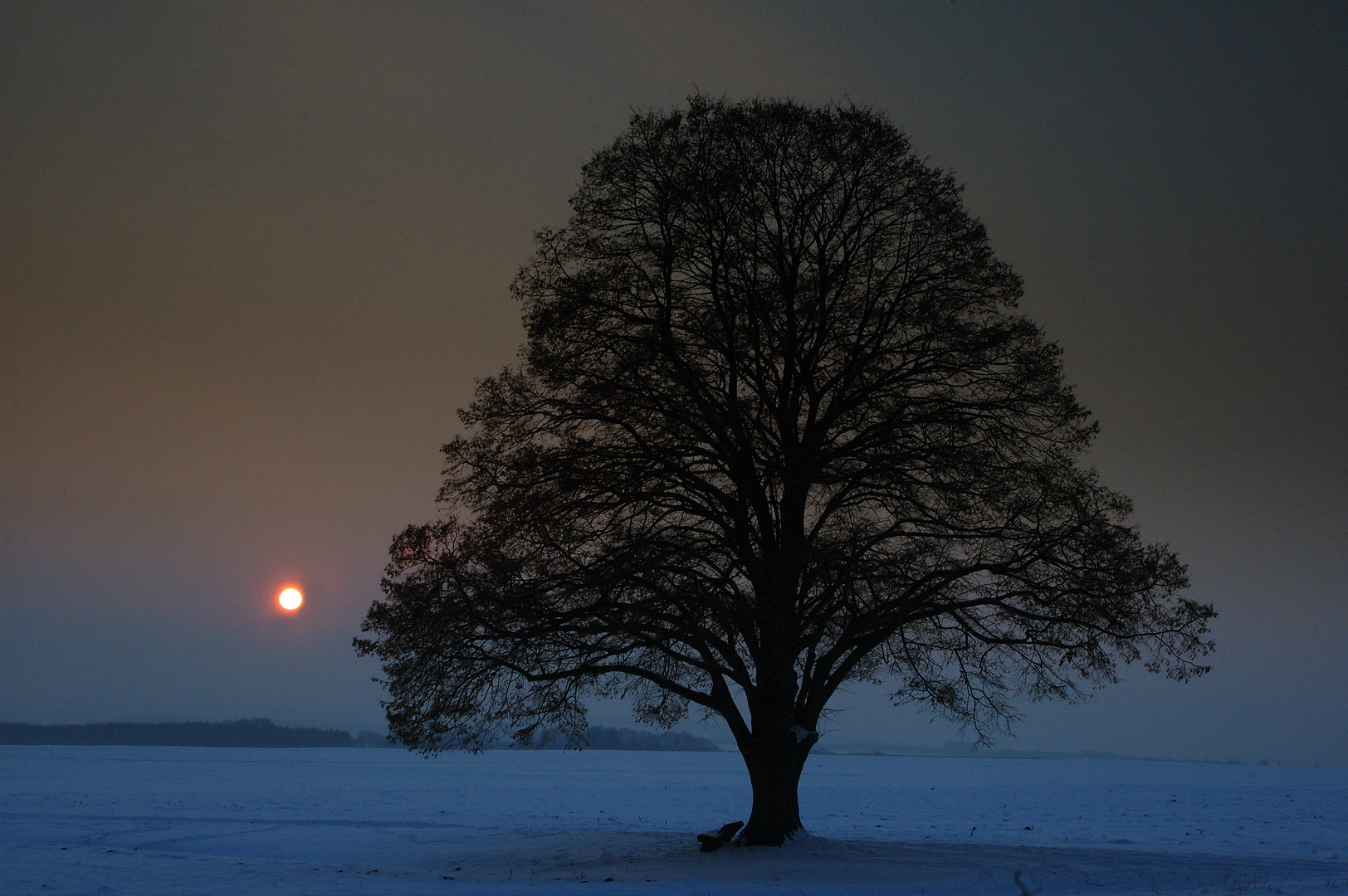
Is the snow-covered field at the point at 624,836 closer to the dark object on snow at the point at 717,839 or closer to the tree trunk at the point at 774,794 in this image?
the dark object on snow at the point at 717,839

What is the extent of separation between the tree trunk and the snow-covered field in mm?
443

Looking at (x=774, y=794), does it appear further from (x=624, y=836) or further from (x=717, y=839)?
(x=624, y=836)

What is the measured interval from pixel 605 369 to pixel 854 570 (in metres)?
5.05

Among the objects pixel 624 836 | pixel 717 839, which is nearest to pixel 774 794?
pixel 717 839

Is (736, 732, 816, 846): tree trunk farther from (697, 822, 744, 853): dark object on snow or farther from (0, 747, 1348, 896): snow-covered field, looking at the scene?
(0, 747, 1348, 896): snow-covered field

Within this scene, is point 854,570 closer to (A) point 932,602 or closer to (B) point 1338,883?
(A) point 932,602

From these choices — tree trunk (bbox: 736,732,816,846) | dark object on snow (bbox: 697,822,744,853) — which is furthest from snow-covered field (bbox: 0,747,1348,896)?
tree trunk (bbox: 736,732,816,846)

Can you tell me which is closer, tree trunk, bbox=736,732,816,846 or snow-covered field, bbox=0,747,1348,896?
snow-covered field, bbox=0,747,1348,896

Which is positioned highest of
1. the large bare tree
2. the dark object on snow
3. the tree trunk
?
the large bare tree

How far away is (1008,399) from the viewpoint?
14516 millimetres

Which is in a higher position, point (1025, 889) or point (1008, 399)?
point (1008, 399)

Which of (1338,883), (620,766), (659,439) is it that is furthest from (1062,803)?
(620,766)

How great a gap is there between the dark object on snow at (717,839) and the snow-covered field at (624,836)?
0.26 metres

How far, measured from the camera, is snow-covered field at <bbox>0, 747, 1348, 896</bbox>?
12.5 metres
